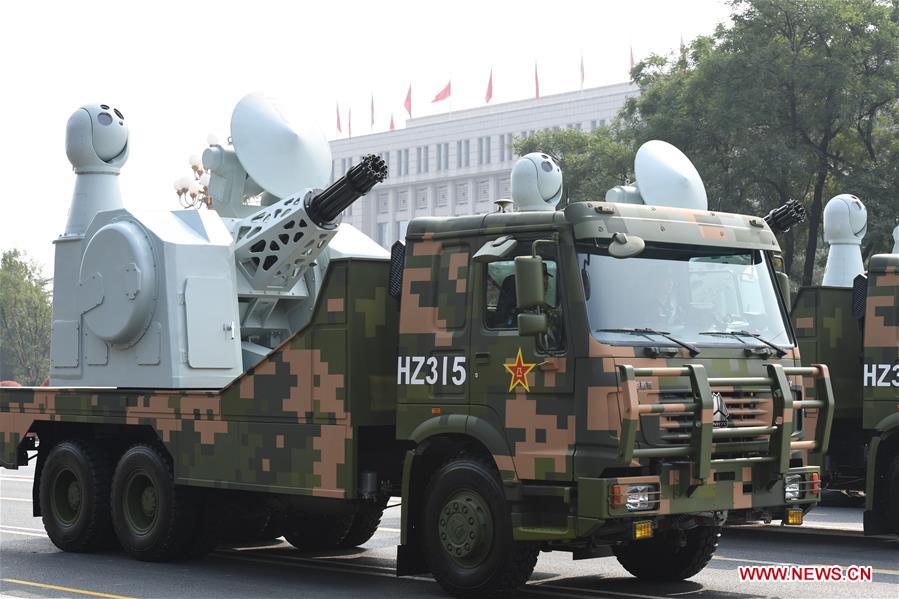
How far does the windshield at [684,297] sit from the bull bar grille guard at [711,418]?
30 cm

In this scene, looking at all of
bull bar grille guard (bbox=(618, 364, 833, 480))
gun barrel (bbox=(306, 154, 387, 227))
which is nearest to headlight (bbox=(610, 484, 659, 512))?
bull bar grille guard (bbox=(618, 364, 833, 480))

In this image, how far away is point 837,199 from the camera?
75.0ft

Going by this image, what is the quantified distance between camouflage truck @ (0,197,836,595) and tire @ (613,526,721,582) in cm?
2

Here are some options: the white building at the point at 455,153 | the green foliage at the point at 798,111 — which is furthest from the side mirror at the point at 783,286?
the white building at the point at 455,153

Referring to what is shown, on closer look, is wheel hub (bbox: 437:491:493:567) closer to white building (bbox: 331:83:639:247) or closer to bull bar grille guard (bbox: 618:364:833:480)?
bull bar grille guard (bbox: 618:364:833:480)

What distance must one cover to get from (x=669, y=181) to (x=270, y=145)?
469 cm

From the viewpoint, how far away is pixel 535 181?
18.2 m

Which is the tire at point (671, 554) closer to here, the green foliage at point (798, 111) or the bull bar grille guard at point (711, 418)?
the bull bar grille guard at point (711, 418)

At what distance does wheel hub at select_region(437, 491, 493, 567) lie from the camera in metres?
10.1

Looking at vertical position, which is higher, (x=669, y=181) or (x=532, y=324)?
(x=669, y=181)

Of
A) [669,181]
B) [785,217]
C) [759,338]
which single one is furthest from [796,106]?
[759,338]

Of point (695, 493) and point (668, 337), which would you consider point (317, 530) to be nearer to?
point (695, 493)

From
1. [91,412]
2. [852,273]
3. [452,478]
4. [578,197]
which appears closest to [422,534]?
[452,478]

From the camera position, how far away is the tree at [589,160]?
42.8 meters
